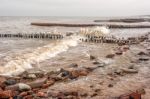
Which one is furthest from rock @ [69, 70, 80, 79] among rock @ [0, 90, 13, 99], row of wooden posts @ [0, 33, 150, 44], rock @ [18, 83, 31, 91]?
row of wooden posts @ [0, 33, 150, 44]

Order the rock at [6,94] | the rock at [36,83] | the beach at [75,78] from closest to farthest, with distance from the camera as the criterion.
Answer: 1. the rock at [6,94]
2. the beach at [75,78]
3. the rock at [36,83]

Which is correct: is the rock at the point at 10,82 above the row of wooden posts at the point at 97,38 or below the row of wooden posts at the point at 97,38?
above

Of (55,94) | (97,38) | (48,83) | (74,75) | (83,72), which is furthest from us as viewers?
(97,38)

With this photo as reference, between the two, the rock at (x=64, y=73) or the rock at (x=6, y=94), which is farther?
the rock at (x=64, y=73)

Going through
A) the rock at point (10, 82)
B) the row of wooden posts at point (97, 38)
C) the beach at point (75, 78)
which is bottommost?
the row of wooden posts at point (97, 38)

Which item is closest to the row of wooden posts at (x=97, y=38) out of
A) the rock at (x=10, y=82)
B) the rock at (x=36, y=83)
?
the rock at (x=36, y=83)

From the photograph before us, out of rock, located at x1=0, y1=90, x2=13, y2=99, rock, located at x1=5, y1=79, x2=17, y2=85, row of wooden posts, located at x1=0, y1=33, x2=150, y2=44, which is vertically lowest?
row of wooden posts, located at x1=0, y1=33, x2=150, y2=44

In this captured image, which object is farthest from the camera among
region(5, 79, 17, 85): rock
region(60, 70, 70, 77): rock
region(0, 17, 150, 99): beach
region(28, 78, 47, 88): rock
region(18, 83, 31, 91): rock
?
region(60, 70, 70, 77): rock

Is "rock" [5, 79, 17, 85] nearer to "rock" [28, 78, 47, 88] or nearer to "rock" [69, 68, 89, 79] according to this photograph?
"rock" [28, 78, 47, 88]

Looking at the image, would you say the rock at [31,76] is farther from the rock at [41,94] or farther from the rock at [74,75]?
the rock at [41,94]

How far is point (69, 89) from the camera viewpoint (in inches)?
401

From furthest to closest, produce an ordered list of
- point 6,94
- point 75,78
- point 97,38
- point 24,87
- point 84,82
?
point 97,38, point 75,78, point 84,82, point 24,87, point 6,94

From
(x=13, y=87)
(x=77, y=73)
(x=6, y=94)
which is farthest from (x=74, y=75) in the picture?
(x=6, y=94)

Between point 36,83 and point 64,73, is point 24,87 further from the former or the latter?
point 64,73
